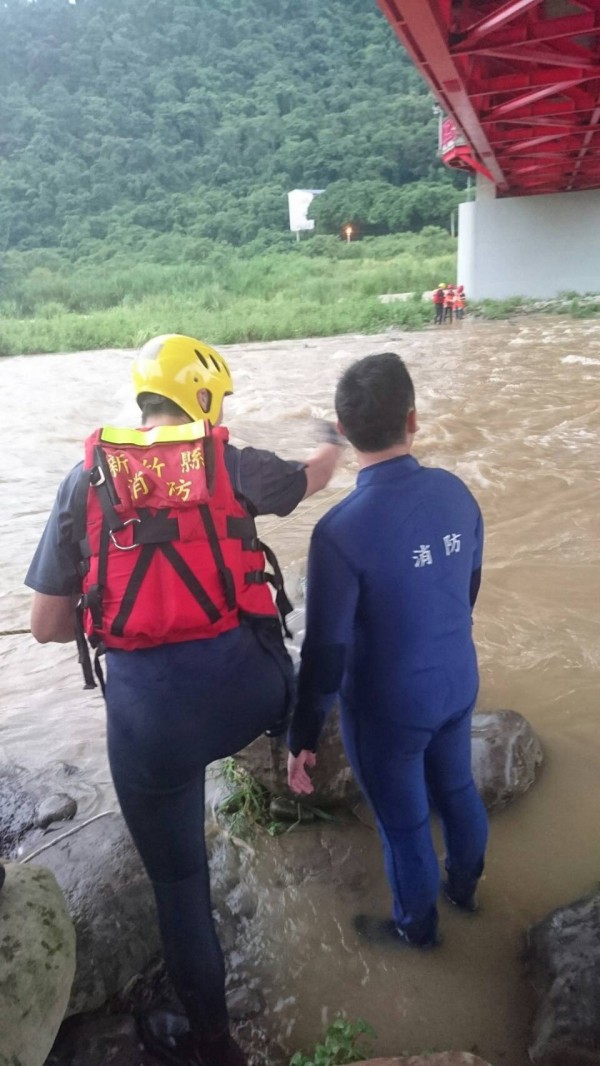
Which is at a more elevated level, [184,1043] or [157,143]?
[157,143]

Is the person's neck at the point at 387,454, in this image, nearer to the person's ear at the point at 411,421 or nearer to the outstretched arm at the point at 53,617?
the person's ear at the point at 411,421

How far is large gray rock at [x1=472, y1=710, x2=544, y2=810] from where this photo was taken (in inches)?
118

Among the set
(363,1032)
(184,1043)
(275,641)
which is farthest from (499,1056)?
(275,641)

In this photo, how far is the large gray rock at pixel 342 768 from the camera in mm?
2941

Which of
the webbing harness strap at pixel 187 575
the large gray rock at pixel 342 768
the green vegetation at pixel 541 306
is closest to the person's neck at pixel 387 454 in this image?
the webbing harness strap at pixel 187 575

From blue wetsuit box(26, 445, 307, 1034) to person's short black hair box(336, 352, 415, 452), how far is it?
0.57 feet

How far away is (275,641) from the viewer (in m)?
1.93

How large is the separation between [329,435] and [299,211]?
56.4 m

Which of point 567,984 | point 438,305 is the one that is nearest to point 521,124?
point 438,305

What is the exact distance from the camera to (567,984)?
2.11m

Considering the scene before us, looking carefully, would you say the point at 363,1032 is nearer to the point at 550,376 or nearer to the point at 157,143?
the point at 550,376

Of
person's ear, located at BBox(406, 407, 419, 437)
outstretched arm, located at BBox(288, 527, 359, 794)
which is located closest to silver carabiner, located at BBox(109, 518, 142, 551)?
outstretched arm, located at BBox(288, 527, 359, 794)

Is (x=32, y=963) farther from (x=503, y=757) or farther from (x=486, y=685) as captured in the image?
(x=486, y=685)

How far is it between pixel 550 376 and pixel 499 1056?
12.4 metres
